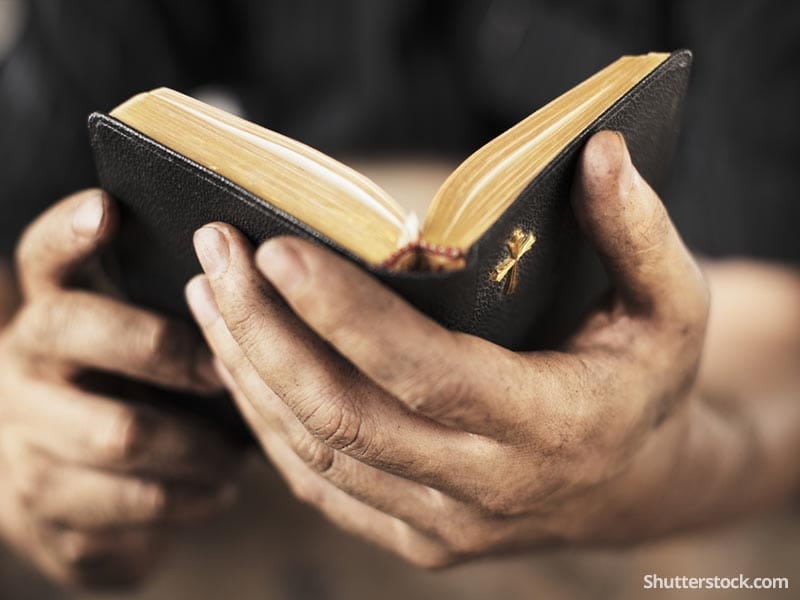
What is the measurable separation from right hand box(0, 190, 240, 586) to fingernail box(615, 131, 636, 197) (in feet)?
0.99

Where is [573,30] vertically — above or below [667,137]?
above

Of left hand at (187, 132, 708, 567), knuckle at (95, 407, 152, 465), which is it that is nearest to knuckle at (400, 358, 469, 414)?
left hand at (187, 132, 708, 567)

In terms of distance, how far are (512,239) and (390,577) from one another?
2.03 ft

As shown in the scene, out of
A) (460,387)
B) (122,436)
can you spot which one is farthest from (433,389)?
(122,436)

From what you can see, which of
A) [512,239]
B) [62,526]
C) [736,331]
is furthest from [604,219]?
[62,526]

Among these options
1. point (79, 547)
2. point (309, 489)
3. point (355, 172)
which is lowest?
point (79, 547)

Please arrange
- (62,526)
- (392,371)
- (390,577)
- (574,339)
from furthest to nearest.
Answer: (390,577) < (62,526) < (574,339) < (392,371)

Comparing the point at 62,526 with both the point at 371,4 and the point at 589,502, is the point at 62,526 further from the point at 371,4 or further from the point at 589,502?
the point at 371,4

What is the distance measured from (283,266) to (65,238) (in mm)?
240

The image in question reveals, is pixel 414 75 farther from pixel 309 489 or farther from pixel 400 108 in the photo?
pixel 309 489

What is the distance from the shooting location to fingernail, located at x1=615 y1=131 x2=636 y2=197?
1.24ft

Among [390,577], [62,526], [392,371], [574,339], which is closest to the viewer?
[392,371]

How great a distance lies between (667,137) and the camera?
505mm

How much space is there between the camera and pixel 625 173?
1.24 feet
